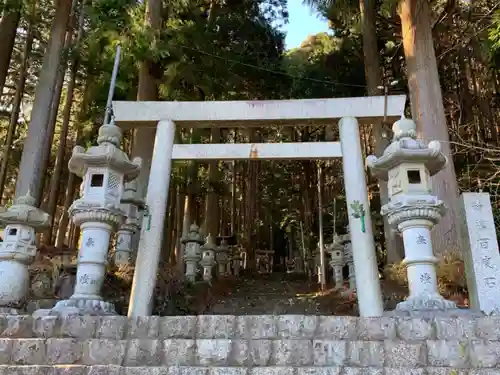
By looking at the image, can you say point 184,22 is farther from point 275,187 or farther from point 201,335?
point 275,187

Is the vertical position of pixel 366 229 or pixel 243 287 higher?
pixel 243 287

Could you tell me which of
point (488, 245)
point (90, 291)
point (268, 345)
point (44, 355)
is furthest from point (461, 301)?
point (44, 355)

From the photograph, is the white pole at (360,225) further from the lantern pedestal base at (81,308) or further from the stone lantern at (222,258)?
the stone lantern at (222,258)

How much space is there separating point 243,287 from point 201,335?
23.2 ft

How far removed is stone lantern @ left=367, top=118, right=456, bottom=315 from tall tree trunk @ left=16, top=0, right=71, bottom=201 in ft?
17.0

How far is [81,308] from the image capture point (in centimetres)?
445

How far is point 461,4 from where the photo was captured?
10.5 metres

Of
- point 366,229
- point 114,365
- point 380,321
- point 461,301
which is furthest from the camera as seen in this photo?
point 461,301

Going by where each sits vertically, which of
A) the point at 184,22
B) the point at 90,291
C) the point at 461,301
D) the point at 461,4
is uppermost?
the point at 461,4

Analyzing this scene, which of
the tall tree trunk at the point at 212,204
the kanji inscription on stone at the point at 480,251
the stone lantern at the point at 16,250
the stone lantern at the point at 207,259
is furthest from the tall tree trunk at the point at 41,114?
the kanji inscription on stone at the point at 480,251

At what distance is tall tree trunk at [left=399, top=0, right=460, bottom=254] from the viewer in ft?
23.7

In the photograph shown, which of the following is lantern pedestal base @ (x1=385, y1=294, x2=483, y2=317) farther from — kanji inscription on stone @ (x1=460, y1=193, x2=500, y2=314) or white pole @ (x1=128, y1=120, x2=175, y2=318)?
white pole @ (x1=128, y1=120, x2=175, y2=318)

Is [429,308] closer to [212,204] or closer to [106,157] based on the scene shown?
[106,157]

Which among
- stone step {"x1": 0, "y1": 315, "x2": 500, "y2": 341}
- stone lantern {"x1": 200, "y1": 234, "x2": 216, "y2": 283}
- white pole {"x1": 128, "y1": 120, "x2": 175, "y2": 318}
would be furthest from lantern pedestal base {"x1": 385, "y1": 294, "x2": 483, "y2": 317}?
stone lantern {"x1": 200, "y1": 234, "x2": 216, "y2": 283}
